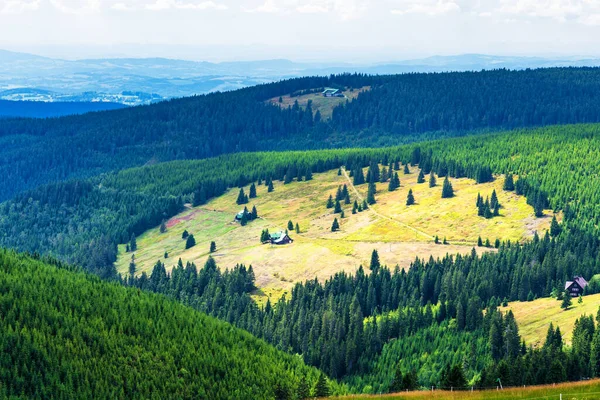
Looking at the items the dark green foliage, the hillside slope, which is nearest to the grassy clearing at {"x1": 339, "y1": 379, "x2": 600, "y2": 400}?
the dark green foliage

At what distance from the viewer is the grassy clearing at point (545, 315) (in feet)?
509

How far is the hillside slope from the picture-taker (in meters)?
128

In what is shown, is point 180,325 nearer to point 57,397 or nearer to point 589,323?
point 57,397

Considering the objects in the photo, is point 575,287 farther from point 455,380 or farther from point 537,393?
point 537,393

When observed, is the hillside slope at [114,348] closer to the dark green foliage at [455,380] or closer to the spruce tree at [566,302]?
the dark green foliage at [455,380]

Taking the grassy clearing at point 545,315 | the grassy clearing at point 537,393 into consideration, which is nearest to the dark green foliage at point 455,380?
the grassy clearing at point 537,393

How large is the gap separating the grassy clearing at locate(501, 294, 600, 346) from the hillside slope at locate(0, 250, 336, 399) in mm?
36684

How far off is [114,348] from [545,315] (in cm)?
7520

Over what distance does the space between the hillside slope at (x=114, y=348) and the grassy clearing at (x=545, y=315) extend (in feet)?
120

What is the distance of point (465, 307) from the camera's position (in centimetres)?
17412

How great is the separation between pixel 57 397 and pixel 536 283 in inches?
4025

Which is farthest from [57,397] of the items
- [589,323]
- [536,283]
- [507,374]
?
[536,283]

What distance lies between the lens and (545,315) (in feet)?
551

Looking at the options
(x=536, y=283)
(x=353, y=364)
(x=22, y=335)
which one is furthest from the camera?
(x=536, y=283)
